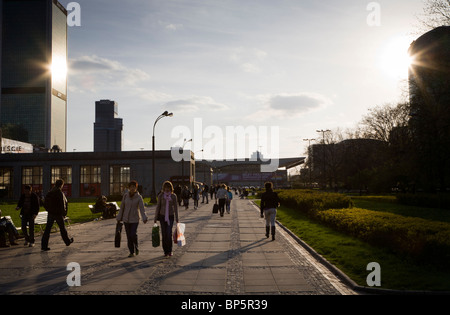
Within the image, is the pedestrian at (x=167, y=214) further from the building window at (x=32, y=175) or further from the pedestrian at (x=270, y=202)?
the building window at (x=32, y=175)

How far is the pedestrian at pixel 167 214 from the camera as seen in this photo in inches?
367

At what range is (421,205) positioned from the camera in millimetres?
30078

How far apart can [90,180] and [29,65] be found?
8579 cm

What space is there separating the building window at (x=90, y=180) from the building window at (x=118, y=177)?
2.00 m

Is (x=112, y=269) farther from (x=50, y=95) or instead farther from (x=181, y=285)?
(x=50, y=95)

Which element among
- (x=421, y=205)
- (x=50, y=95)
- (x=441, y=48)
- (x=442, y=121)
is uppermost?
(x=50, y=95)

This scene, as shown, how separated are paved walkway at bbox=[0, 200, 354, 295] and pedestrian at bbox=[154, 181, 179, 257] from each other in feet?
1.24

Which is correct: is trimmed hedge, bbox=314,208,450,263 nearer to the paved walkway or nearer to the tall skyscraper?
the paved walkway

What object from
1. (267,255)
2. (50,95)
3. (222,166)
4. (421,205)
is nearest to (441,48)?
(421,205)

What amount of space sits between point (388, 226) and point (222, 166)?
121 metres

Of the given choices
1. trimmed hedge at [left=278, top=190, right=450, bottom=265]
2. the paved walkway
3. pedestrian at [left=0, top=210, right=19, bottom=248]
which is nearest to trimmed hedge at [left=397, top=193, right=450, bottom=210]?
trimmed hedge at [left=278, top=190, right=450, bottom=265]

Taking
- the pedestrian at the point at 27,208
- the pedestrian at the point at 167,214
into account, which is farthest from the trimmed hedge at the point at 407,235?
the pedestrian at the point at 27,208

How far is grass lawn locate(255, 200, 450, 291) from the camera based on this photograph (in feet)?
21.6

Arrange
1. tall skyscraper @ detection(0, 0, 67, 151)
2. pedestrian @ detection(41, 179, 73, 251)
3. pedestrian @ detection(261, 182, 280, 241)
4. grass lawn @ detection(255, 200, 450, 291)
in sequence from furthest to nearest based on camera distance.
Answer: tall skyscraper @ detection(0, 0, 67, 151), pedestrian @ detection(261, 182, 280, 241), pedestrian @ detection(41, 179, 73, 251), grass lawn @ detection(255, 200, 450, 291)
